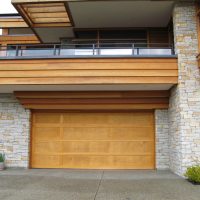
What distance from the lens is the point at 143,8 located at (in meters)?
11.1

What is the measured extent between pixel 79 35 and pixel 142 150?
18.9 ft

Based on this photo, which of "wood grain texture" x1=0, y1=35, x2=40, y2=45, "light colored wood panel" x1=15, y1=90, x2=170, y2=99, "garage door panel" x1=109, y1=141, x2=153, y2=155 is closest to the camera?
"light colored wood panel" x1=15, y1=90, x2=170, y2=99

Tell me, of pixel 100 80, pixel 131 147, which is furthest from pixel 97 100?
pixel 131 147

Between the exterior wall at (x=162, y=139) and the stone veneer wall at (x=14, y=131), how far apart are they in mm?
5364

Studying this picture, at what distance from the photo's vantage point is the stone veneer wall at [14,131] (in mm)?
12285

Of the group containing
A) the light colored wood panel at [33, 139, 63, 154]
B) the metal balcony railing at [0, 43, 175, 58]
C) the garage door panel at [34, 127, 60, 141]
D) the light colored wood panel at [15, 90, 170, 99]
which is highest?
the metal balcony railing at [0, 43, 175, 58]

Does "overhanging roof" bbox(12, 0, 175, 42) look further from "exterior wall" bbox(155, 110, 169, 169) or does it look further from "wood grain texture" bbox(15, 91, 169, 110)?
"exterior wall" bbox(155, 110, 169, 169)

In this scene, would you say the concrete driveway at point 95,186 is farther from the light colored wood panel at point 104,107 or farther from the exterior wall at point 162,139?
the light colored wood panel at point 104,107

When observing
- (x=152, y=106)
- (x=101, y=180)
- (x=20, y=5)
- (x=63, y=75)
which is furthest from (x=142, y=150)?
(x=20, y=5)

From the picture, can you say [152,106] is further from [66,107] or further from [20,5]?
[20,5]

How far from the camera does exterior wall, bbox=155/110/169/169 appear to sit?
38.8 ft

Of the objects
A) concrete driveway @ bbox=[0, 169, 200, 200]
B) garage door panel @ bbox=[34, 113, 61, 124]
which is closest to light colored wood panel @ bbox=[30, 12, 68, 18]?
garage door panel @ bbox=[34, 113, 61, 124]

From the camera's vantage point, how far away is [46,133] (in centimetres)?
1262

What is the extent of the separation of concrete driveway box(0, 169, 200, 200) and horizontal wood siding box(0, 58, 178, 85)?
328 centimetres
